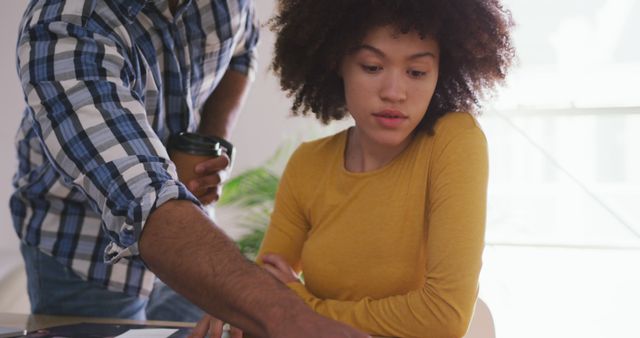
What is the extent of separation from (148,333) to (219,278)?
387 mm

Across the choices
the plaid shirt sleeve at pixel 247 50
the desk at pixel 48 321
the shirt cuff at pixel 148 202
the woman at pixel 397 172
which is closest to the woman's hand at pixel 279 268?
the woman at pixel 397 172

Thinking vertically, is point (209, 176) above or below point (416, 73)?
below

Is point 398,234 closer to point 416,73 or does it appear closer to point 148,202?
point 416,73

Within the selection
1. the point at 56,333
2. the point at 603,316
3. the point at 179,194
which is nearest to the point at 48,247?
the point at 56,333

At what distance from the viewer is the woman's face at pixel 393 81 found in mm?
1304

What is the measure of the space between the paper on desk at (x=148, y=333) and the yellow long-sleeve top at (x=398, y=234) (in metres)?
0.23

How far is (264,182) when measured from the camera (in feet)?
12.1

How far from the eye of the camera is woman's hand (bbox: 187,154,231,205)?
1374mm

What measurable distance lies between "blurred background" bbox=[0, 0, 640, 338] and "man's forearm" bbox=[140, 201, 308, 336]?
3.08 meters

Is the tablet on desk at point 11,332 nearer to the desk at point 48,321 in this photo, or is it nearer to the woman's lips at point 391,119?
the desk at point 48,321

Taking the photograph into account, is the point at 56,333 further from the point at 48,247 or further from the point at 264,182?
the point at 264,182

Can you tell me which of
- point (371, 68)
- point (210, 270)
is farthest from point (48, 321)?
point (371, 68)

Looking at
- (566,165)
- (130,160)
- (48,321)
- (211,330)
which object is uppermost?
(130,160)

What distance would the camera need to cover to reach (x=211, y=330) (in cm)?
123
